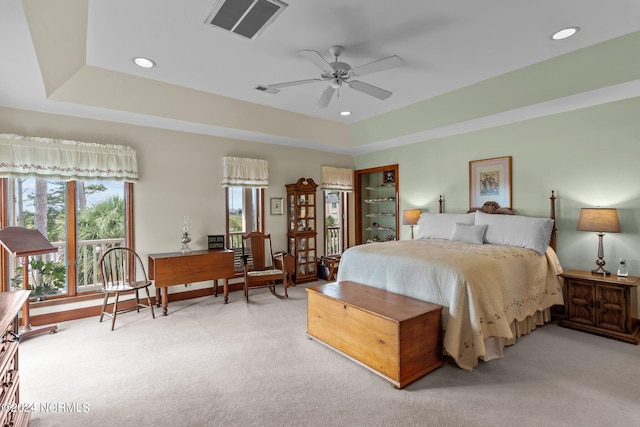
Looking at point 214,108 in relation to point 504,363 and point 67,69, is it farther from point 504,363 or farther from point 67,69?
point 504,363

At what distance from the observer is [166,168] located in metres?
4.44

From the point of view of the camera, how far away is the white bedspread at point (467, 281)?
2494 mm

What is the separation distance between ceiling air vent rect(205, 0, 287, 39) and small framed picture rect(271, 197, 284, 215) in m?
3.21

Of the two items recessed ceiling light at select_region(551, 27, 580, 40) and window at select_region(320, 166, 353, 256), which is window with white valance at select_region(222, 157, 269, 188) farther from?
recessed ceiling light at select_region(551, 27, 580, 40)

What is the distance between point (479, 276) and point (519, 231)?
1.43 meters

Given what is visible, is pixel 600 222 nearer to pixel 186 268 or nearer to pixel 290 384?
pixel 290 384

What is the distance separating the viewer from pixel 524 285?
310 centimetres

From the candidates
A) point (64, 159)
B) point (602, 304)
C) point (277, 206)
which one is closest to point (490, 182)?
point (602, 304)

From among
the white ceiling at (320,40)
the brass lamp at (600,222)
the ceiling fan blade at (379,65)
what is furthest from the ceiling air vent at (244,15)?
the brass lamp at (600,222)

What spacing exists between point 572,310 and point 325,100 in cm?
336

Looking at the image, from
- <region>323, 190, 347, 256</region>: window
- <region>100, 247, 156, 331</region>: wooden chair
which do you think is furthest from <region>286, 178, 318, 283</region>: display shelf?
<region>100, 247, 156, 331</region>: wooden chair

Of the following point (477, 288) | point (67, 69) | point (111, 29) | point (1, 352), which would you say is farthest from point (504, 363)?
point (67, 69)

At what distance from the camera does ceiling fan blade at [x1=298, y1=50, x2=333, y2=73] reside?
2480mm

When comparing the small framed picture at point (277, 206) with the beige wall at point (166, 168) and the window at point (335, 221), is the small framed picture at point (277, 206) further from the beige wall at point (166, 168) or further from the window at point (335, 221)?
the window at point (335, 221)
